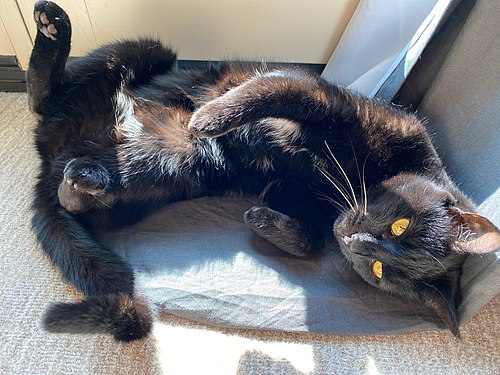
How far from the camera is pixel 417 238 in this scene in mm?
916

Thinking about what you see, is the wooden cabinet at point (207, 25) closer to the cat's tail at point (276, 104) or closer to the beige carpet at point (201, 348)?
the cat's tail at point (276, 104)

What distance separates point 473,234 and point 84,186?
813mm

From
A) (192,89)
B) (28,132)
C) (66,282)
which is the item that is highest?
(192,89)

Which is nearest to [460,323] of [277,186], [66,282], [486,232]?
[486,232]

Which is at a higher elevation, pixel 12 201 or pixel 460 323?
pixel 460 323

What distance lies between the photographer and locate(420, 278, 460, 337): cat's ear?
37.5 inches

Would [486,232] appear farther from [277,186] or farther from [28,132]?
[28,132]

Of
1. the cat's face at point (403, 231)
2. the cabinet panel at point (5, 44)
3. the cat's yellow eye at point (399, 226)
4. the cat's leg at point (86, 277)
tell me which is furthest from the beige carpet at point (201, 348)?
the cabinet panel at point (5, 44)

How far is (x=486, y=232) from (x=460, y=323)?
0.28 m

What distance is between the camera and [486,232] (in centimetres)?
86

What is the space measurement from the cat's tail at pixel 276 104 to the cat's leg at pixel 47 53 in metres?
0.39

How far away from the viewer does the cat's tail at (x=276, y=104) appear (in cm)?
95

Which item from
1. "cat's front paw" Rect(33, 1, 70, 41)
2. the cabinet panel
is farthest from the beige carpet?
the cabinet panel

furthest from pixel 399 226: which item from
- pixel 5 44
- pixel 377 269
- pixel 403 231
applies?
pixel 5 44
